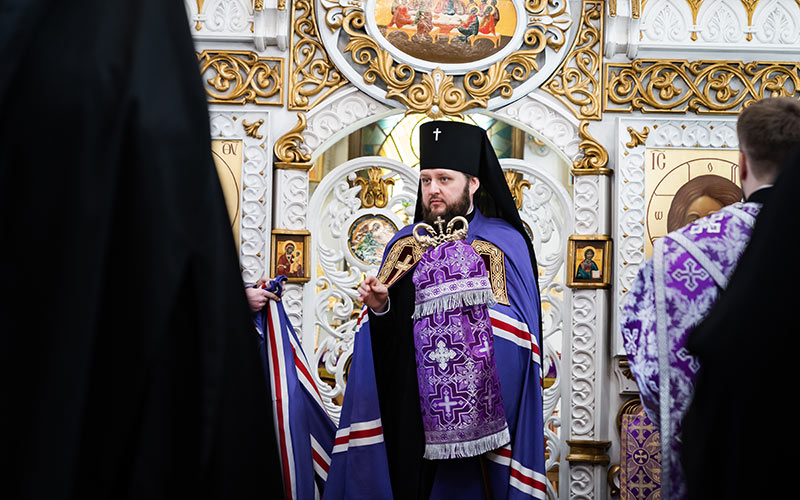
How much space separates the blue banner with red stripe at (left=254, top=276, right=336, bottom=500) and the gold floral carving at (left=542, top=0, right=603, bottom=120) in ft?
8.67

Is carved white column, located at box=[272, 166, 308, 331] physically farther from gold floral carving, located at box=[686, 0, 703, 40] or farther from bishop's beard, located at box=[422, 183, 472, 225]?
gold floral carving, located at box=[686, 0, 703, 40]

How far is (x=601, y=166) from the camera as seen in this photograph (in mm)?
5562

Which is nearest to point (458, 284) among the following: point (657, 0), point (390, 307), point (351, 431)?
point (390, 307)

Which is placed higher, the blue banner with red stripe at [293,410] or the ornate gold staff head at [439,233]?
the ornate gold staff head at [439,233]

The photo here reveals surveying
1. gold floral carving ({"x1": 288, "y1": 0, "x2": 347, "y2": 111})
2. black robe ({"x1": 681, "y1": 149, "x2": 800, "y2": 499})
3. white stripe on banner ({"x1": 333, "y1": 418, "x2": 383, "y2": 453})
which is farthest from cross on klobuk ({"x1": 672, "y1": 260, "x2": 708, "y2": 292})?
gold floral carving ({"x1": 288, "y1": 0, "x2": 347, "y2": 111})

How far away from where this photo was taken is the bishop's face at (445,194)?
4168 millimetres

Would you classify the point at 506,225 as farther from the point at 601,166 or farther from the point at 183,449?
the point at 183,449

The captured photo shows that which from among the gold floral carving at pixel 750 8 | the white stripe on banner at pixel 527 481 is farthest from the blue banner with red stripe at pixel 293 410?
the gold floral carving at pixel 750 8

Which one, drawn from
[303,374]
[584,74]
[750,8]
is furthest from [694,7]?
[303,374]

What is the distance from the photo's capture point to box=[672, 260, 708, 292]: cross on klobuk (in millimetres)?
2264

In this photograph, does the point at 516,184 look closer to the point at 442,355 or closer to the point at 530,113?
the point at 530,113

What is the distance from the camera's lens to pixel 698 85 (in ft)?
18.4

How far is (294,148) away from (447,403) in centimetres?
263

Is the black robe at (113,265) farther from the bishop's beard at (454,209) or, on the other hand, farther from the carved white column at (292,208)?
the carved white column at (292,208)
